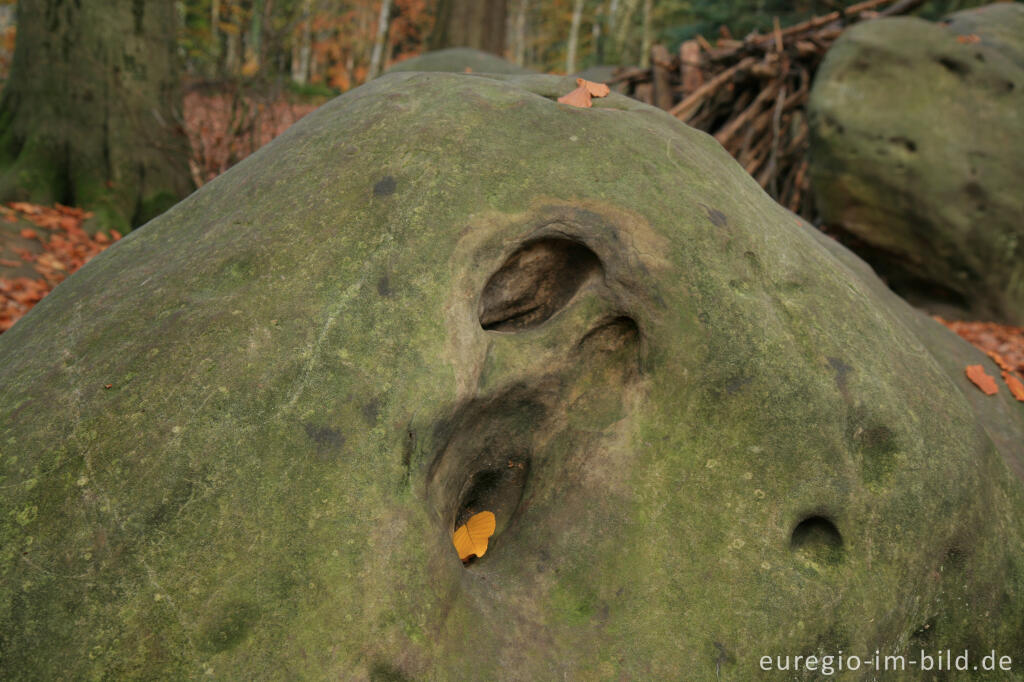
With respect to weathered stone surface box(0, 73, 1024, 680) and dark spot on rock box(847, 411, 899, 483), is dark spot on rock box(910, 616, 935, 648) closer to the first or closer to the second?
weathered stone surface box(0, 73, 1024, 680)

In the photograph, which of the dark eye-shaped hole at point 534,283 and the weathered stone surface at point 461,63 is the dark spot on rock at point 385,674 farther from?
the weathered stone surface at point 461,63

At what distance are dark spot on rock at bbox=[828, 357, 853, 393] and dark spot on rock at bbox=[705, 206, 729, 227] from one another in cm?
52

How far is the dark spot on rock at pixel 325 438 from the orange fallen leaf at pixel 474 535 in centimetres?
46

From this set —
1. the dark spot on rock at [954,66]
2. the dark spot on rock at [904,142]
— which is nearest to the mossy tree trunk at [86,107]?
the dark spot on rock at [904,142]

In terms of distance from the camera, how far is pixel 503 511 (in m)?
2.14

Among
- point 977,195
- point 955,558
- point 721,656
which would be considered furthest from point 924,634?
point 977,195

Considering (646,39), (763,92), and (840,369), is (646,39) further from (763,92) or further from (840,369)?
(840,369)

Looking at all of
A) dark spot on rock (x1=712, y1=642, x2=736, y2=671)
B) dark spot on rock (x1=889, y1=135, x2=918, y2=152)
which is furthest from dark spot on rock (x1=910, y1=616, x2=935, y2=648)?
dark spot on rock (x1=889, y1=135, x2=918, y2=152)

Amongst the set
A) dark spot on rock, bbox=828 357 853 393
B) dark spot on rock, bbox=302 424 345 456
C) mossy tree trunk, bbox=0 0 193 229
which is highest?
dark spot on rock, bbox=828 357 853 393

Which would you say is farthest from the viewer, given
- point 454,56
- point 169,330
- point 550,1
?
point 550,1

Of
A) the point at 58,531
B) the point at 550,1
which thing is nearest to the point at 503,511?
the point at 58,531

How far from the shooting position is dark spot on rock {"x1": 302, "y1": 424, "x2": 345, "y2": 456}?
5.66 feet

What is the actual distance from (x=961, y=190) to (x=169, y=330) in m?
6.02

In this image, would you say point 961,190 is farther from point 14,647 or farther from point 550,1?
point 550,1
